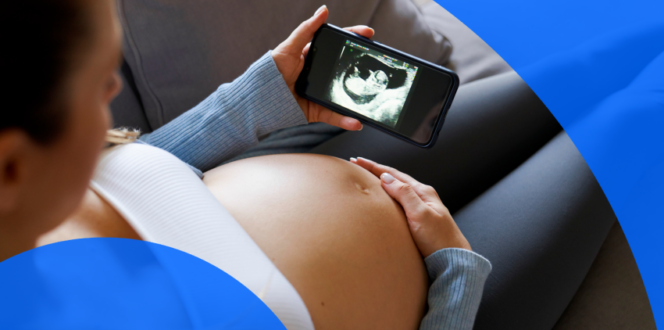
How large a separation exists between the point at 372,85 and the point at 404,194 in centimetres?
20

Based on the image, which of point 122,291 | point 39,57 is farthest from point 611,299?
point 39,57

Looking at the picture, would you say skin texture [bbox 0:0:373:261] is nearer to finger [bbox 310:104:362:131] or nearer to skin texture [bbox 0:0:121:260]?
skin texture [bbox 0:0:121:260]

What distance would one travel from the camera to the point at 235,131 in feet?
2.41

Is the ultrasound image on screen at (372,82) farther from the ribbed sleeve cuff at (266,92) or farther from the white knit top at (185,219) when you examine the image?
the white knit top at (185,219)

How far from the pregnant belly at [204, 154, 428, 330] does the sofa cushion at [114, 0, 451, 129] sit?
0.99 feet

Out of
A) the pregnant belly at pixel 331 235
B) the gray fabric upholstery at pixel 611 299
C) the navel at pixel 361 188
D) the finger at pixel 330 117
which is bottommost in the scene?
the gray fabric upholstery at pixel 611 299

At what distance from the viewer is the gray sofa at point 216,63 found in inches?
33.0

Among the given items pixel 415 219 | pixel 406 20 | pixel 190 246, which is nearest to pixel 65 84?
pixel 190 246

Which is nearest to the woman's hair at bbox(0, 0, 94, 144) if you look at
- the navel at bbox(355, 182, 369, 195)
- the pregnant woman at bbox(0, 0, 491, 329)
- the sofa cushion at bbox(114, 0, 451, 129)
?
the pregnant woman at bbox(0, 0, 491, 329)

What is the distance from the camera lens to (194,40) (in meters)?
0.87

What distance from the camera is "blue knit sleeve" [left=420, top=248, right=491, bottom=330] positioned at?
60 cm

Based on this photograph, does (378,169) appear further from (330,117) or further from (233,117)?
(233,117)

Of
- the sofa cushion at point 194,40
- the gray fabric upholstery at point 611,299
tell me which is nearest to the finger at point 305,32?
the sofa cushion at point 194,40

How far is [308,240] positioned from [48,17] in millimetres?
440
